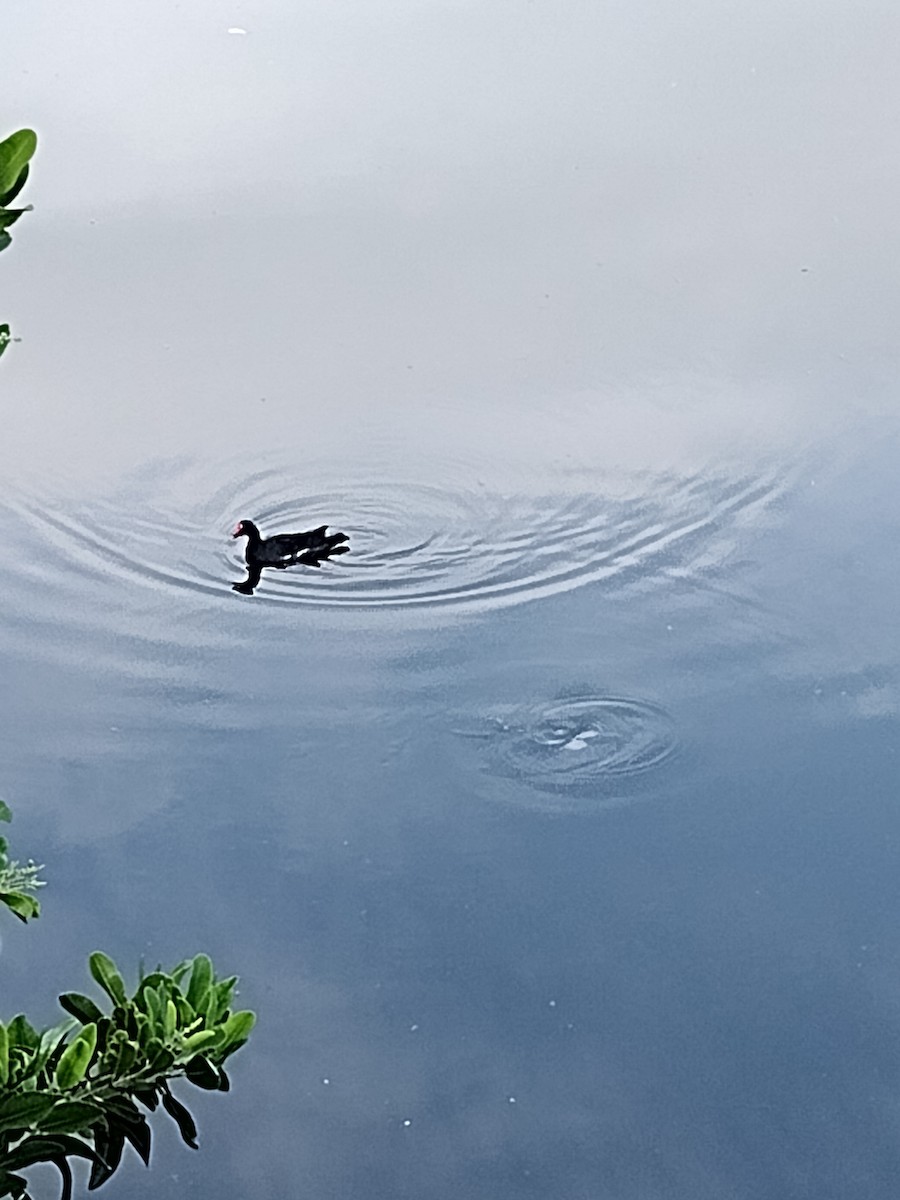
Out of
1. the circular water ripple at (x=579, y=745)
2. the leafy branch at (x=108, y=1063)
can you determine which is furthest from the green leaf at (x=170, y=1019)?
the circular water ripple at (x=579, y=745)

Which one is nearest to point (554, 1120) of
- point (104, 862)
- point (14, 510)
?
point (104, 862)

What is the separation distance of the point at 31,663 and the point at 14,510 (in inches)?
20.0

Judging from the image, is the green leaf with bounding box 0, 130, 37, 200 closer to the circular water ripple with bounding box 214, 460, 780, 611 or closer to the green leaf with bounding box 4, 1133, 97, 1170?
the green leaf with bounding box 4, 1133, 97, 1170

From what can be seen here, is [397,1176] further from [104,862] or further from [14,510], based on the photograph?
[14,510]

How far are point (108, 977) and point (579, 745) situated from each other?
174 centimetres

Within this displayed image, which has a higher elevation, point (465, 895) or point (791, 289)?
point (791, 289)

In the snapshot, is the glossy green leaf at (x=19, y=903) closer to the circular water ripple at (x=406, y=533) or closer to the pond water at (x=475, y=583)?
the pond water at (x=475, y=583)

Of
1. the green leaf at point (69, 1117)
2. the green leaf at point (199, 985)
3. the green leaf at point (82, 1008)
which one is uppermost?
the green leaf at point (199, 985)

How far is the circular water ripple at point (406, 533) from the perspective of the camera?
11.0ft

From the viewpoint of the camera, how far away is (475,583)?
3.34m

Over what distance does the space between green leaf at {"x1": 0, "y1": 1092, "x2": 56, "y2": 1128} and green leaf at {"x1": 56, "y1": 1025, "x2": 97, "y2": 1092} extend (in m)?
0.02

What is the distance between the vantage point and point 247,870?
8.77 feet

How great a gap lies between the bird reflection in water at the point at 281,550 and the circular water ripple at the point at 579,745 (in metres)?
0.60

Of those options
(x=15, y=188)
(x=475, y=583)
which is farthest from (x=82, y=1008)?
(x=475, y=583)
